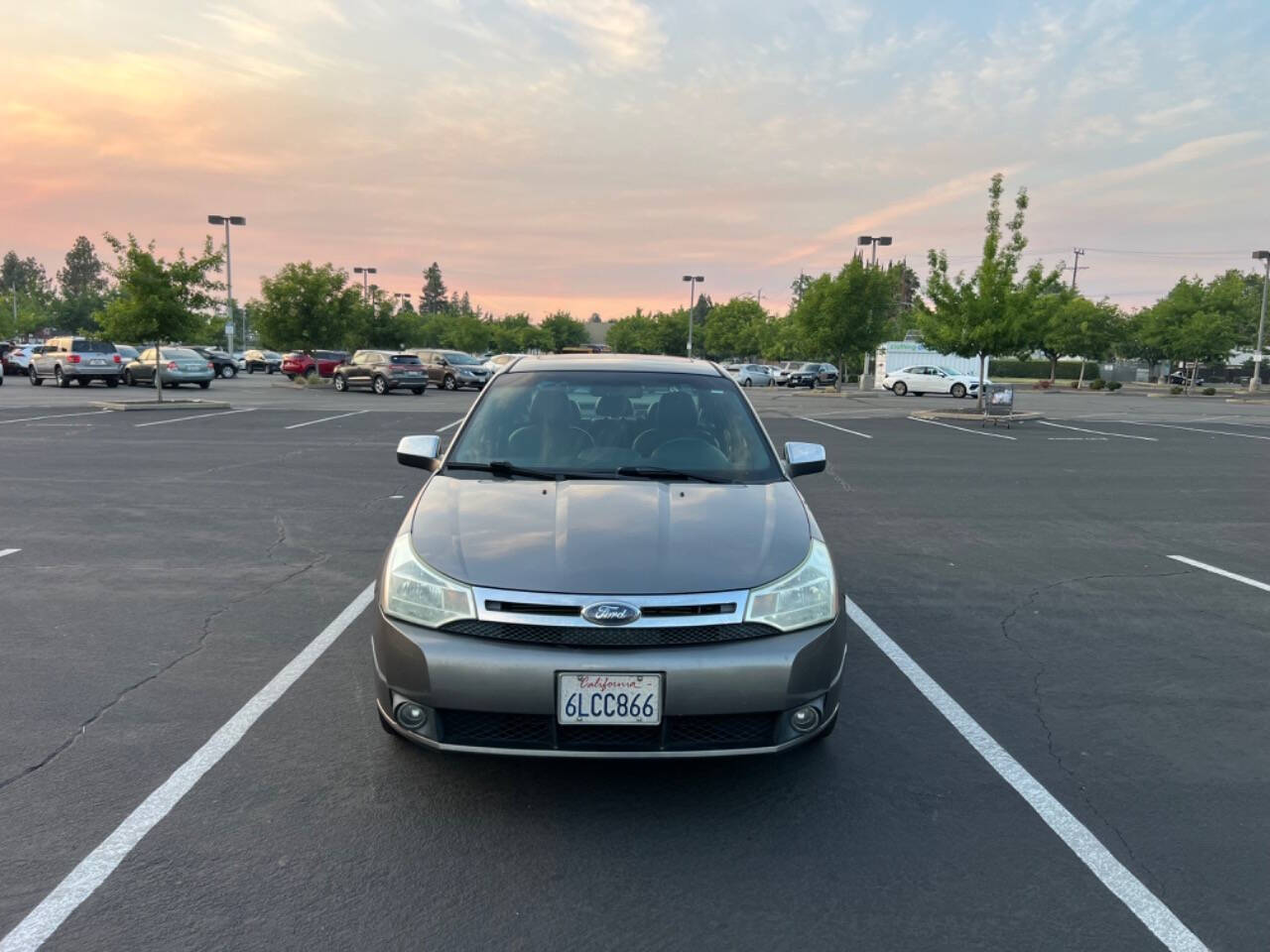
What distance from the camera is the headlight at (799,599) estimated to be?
126 inches

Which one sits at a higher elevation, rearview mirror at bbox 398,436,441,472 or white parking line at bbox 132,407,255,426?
rearview mirror at bbox 398,436,441,472

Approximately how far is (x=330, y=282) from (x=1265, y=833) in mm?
41740

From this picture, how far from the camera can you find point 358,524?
28.2 ft

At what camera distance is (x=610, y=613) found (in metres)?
3.06

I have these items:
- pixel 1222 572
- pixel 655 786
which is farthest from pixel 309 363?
pixel 655 786

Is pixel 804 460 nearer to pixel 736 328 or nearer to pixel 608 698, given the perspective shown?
pixel 608 698

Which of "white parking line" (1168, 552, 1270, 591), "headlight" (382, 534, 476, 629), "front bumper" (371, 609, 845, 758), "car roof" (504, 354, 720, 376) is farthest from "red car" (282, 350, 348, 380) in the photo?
"front bumper" (371, 609, 845, 758)

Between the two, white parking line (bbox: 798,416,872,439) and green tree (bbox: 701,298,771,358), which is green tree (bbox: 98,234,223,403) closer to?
white parking line (bbox: 798,416,872,439)

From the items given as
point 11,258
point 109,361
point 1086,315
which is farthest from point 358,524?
point 11,258

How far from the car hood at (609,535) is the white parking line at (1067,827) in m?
1.27

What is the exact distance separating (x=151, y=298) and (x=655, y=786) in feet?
79.8

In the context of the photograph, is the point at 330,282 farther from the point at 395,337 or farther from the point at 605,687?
the point at 605,687

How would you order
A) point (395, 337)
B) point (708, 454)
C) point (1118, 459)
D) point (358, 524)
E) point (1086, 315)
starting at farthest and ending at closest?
point (1086, 315) < point (395, 337) < point (1118, 459) < point (358, 524) < point (708, 454)

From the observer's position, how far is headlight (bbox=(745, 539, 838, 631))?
3.21 metres
